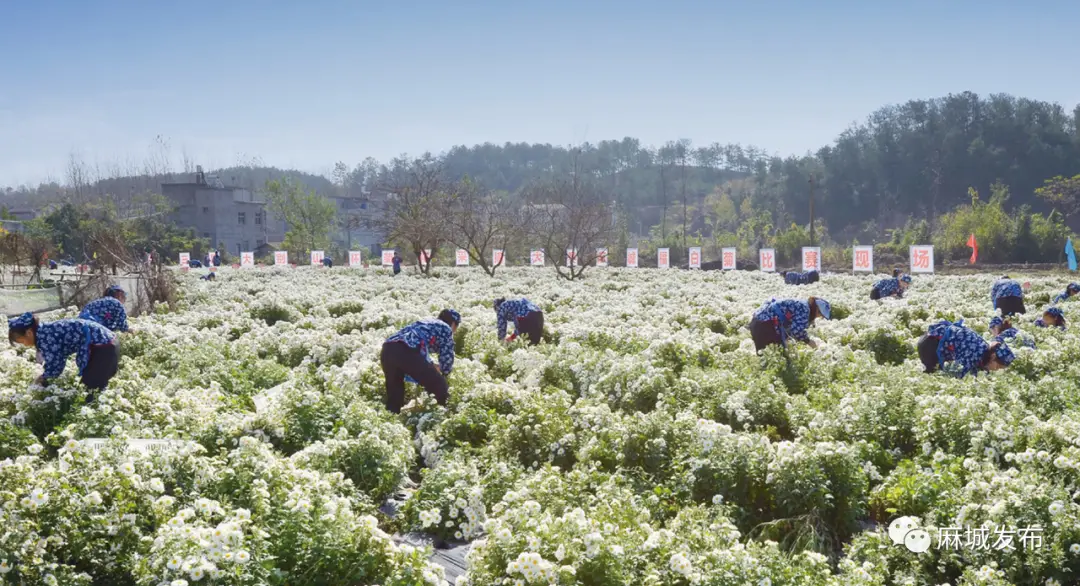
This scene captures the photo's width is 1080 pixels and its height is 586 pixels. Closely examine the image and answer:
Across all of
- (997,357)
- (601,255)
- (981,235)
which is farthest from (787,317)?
(981,235)

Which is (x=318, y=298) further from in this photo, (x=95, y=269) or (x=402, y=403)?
(x=402, y=403)

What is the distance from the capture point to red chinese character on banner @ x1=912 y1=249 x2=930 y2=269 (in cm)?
3675

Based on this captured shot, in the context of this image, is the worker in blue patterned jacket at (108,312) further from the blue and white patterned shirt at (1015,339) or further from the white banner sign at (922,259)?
the white banner sign at (922,259)

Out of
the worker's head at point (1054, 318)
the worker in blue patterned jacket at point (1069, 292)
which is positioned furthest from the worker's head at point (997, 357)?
the worker in blue patterned jacket at point (1069, 292)

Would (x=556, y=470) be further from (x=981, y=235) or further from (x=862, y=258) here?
(x=981, y=235)

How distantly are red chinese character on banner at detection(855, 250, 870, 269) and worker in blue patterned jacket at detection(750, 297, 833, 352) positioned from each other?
99.6 feet

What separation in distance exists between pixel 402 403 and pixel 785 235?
57.6m

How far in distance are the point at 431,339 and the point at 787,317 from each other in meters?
→ 5.74

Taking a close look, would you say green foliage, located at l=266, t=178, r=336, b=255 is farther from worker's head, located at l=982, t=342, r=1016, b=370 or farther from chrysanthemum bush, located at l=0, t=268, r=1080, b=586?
worker's head, located at l=982, t=342, r=1016, b=370

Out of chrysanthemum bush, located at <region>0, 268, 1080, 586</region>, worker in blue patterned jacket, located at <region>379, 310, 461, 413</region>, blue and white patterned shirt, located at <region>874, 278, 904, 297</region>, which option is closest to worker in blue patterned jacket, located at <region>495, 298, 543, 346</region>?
chrysanthemum bush, located at <region>0, 268, 1080, 586</region>

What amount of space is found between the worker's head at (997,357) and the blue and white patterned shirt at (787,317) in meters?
2.71

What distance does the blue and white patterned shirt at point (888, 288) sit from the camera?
2294 cm

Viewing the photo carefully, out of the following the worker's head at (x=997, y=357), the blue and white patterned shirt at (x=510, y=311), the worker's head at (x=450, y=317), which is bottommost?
the worker's head at (x=997, y=357)

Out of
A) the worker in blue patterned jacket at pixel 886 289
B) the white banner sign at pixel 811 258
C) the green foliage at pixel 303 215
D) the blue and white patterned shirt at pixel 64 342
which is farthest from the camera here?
the green foliage at pixel 303 215
